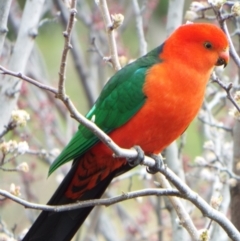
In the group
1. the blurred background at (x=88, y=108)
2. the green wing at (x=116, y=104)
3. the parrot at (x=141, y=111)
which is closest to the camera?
the parrot at (x=141, y=111)

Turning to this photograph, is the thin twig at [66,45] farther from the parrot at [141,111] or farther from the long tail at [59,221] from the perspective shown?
the long tail at [59,221]

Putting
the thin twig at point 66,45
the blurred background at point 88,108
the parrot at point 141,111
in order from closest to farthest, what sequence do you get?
the thin twig at point 66,45 → the parrot at point 141,111 → the blurred background at point 88,108

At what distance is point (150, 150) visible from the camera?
330 centimetres

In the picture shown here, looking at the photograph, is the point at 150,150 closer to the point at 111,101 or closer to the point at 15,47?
the point at 111,101

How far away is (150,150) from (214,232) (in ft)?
2.40

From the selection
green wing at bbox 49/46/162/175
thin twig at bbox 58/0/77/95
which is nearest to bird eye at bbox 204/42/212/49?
green wing at bbox 49/46/162/175

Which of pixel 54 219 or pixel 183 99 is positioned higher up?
pixel 183 99

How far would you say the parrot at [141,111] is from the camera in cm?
318

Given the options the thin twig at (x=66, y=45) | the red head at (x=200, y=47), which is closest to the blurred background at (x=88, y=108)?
the red head at (x=200, y=47)

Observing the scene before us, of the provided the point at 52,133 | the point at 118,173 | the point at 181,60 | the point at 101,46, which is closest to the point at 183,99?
the point at 181,60

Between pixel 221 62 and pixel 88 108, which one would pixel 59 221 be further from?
pixel 88 108

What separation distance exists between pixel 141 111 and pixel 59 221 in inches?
27.5

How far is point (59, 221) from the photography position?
10.9 feet

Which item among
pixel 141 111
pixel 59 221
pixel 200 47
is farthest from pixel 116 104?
pixel 59 221
